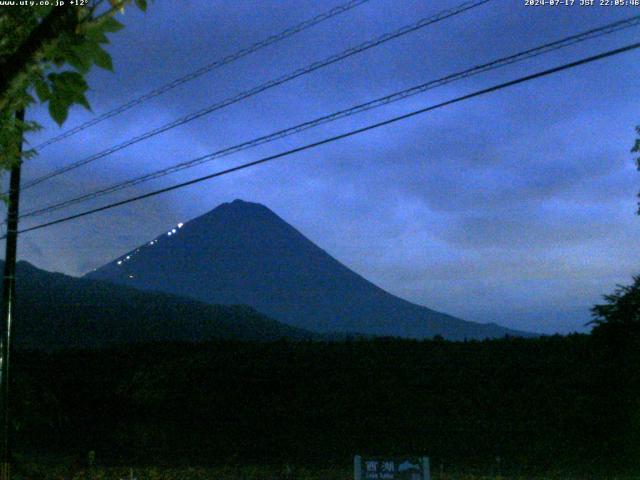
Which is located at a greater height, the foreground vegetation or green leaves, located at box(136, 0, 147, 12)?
green leaves, located at box(136, 0, 147, 12)

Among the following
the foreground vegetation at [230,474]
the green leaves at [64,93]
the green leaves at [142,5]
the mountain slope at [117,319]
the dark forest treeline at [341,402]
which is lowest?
the foreground vegetation at [230,474]

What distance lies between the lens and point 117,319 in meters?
71.1

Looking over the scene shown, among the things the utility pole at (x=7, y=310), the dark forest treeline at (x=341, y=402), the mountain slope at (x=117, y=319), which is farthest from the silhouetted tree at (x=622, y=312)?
the mountain slope at (x=117, y=319)

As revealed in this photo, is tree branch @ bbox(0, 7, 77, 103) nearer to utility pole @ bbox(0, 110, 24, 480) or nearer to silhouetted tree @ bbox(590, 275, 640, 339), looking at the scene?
utility pole @ bbox(0, 110, 24, 480)

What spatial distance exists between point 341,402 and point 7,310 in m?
11.8

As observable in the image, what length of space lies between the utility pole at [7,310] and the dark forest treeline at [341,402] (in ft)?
20.6

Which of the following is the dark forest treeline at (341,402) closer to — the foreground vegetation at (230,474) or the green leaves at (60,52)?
the foreground vegetation at (230,474)

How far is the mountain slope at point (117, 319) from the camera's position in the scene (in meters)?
63.0

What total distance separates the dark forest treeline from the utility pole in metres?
6.28

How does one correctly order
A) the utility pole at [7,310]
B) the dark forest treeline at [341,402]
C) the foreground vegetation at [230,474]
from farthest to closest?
1. the dark forest treeline at [341,402]
2. the foreground vegetation at [230,474]
3. the utility pole at [7,310]

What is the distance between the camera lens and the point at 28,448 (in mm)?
23281

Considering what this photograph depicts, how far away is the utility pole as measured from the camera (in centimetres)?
1391

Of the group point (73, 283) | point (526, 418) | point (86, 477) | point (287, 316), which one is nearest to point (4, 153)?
point (86, 477)

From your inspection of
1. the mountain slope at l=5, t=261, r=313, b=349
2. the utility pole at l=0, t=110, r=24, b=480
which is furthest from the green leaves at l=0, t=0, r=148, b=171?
the mountain slope at l=5, t=261, r=313, b=349
